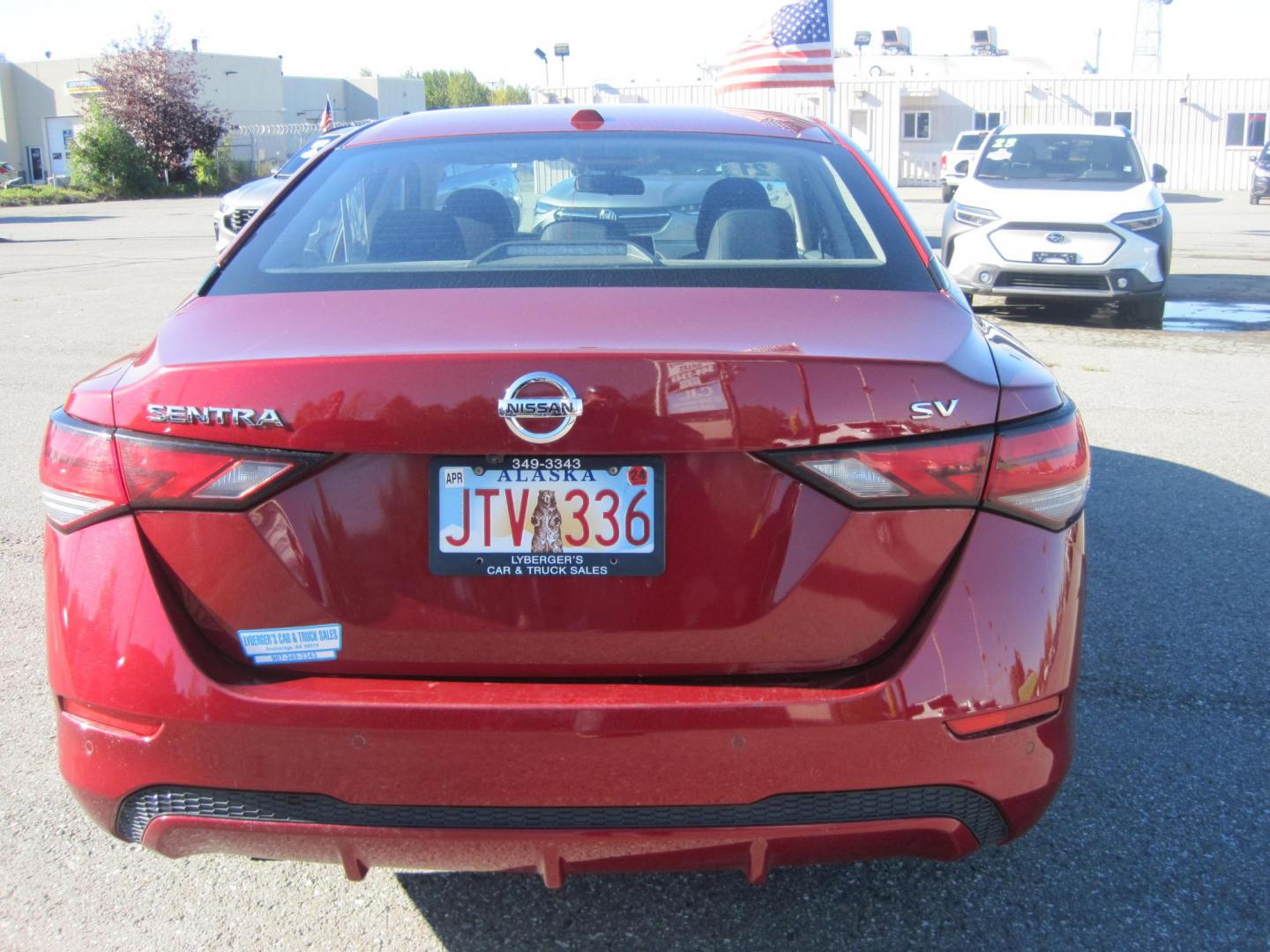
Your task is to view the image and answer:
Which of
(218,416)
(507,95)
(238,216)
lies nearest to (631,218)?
(218,416)

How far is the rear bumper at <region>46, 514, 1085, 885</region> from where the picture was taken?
1943 mm

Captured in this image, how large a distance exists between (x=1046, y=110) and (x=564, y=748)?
146 feet

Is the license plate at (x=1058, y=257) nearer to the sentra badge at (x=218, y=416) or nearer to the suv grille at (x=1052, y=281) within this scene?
the suv grille at (x=1052, y=281)

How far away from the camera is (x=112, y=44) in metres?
46.6

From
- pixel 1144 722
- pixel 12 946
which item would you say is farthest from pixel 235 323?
pixel 1144 722

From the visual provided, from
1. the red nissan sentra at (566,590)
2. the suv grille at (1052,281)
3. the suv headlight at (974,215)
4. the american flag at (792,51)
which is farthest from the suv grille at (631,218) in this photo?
the american flag at (792,51)

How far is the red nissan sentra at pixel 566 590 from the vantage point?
1.92m

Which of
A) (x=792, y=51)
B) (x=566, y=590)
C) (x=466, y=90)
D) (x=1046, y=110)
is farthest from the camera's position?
(x=466, y=90)

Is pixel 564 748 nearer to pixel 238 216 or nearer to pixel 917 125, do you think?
pixel 238 216

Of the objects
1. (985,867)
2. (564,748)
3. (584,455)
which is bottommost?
(985,867)

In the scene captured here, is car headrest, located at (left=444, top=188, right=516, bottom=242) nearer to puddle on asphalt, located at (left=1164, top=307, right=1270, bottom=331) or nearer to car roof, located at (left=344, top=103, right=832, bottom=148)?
car roof, located at (left=344, top=103, right=832, bottom=148)

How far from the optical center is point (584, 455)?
191 cm

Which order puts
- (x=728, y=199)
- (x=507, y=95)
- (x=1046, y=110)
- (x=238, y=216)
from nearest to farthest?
(x=728, y=199) → (x=238, y=216) → (x=1046, y=110) → (x=507, y=95)

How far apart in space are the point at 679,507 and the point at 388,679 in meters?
0.56
